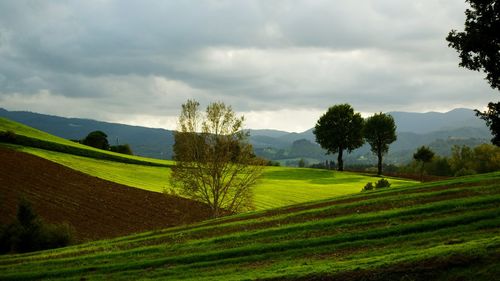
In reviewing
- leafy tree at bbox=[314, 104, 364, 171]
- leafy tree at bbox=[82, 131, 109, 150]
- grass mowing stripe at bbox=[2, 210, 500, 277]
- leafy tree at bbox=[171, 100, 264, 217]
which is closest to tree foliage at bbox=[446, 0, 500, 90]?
grass mowing stripe at bbox=[2, 210, 500, 277]

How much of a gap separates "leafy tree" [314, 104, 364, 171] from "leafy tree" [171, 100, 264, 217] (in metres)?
65.0

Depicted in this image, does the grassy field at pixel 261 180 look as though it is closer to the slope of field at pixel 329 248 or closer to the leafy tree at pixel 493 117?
the slope of field at pixel 329 248

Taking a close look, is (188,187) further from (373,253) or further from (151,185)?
(373,253)

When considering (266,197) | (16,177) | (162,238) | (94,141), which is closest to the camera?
(162,238)

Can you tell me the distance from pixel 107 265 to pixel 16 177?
42.4 metres

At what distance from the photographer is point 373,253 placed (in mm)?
21625

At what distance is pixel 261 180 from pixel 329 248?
64279 millimetres

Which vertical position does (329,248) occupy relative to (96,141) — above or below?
below

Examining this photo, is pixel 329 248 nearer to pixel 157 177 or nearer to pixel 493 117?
pixel 493 117

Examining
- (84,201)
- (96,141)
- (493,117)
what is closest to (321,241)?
(493,117)

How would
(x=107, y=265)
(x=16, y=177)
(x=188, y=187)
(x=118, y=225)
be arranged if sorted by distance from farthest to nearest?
1. (x=16, y=177)
2. (x=188, y=187)
3. (x=118, y=225)
4. (x=107, y=265)

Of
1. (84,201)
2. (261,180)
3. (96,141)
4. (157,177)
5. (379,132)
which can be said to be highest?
(379,132)

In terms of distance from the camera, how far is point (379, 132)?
12094 cm

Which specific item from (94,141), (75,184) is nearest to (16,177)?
(75,184)
